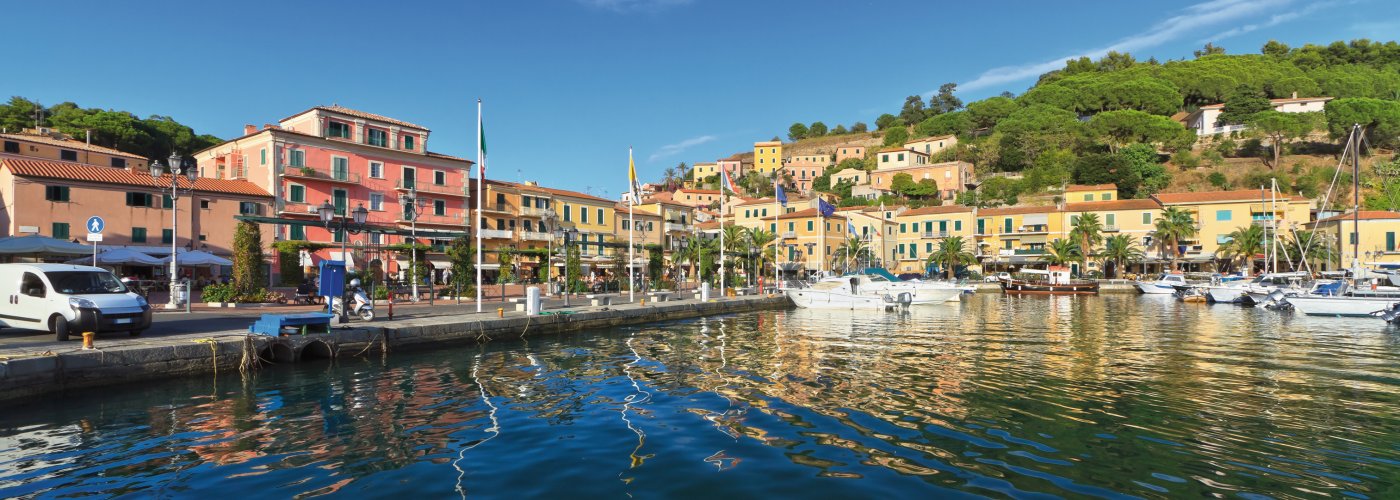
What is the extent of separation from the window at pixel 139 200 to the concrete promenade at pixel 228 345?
21560mm

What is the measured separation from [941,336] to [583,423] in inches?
619

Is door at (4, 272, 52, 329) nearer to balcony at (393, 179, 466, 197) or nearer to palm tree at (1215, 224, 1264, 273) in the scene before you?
balcony at (393, 179, 466, 197)

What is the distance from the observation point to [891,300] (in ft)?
119

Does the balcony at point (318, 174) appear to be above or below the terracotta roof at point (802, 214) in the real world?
above

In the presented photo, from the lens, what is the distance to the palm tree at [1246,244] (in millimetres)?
59031

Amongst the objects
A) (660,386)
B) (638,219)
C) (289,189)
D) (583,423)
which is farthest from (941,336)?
(638,219)

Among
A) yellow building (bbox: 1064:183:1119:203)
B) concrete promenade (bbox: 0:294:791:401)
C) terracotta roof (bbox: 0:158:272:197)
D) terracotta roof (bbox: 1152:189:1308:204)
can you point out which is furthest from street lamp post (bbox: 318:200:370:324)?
yellow building (bbox: 1064:183:1119:203)

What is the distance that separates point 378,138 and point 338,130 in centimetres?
273

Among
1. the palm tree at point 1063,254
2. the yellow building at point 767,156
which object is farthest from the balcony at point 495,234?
the yellow building at point 767,156

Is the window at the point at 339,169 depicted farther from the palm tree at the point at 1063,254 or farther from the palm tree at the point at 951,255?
the palm tree at the point at 1063,254

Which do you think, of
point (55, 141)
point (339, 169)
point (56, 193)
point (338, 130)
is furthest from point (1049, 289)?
point (55, 141)

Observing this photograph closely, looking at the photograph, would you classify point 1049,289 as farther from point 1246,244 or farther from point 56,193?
point 56,193

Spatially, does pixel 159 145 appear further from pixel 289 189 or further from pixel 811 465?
pixel 811 465

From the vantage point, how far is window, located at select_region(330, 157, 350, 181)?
151 feet
